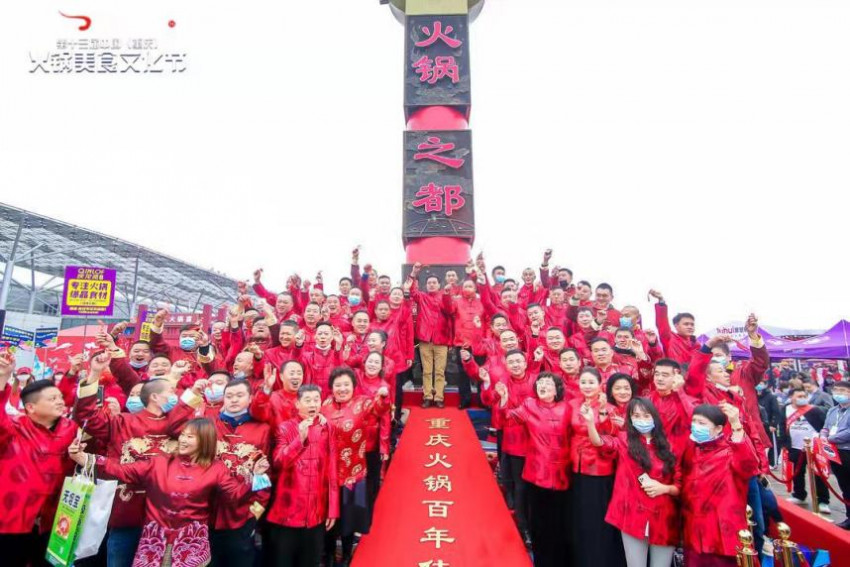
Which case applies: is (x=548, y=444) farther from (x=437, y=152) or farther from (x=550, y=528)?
(x=437, y=152)

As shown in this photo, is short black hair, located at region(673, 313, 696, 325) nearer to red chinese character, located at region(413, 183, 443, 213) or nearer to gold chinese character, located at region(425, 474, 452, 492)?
gold chinese character, located at region(425, 474, 452, 492)

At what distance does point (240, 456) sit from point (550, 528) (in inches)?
99.9

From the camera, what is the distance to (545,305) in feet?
22.7

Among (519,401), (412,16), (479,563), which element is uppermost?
(412,16)

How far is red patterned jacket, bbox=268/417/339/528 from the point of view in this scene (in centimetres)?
292

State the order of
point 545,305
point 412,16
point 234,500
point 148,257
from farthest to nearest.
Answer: point 148,257 < point 412,16 < point 545,305 < point 234,500

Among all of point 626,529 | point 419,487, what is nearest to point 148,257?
point 419,487

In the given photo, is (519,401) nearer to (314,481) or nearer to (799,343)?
(314,481)

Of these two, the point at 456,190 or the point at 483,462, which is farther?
the point at 456,190

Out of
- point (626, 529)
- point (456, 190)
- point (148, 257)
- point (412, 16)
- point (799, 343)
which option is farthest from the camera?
point (148, 257)

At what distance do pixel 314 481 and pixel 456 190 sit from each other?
7.83m

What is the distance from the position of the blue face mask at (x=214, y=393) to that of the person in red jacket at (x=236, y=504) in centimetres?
31

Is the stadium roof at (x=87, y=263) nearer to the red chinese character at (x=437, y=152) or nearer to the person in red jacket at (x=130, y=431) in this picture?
the red chinese character at (x=437, y=152)

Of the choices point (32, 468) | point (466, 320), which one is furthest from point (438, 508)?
point (32, 468)
